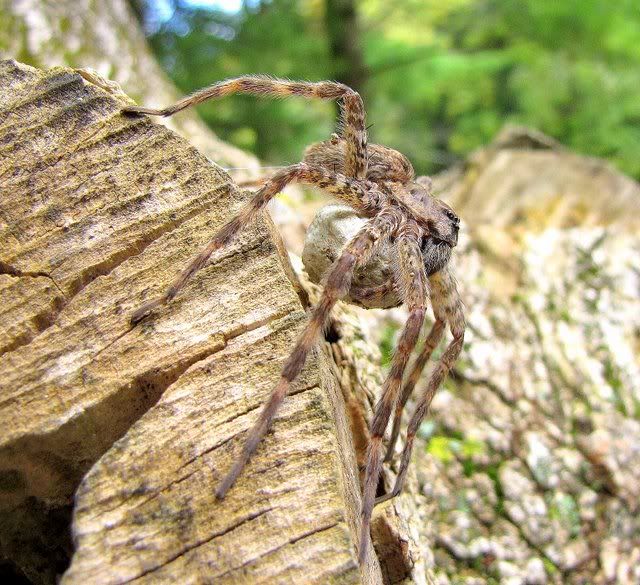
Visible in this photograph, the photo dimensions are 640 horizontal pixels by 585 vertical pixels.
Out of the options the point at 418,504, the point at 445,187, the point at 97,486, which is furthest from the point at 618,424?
the point at 97,486

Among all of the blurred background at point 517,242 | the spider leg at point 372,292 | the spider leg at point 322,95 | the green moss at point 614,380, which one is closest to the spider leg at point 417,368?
the blurred background at point 517,242

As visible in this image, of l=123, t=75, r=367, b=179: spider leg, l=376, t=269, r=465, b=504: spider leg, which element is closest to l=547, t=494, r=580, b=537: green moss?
l=376, t=269, r=465, b=504: spider leg

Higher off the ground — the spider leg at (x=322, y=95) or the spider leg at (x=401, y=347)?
the spider leg at (x=322, y=95)

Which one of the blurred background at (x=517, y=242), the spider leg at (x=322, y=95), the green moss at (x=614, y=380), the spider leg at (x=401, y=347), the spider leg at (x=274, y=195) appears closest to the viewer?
the spider leg at (x=274, y=195)

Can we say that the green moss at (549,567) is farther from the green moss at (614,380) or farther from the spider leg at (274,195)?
the spider leg at (274,195)

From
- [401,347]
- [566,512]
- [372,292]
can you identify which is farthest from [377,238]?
[566,512]

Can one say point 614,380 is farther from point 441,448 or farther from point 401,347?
point 401,347

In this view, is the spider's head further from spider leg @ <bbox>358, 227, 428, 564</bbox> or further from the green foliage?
the green foliage
